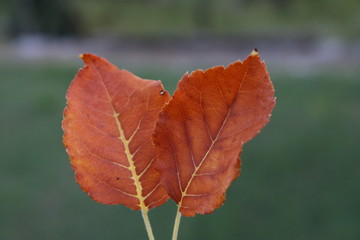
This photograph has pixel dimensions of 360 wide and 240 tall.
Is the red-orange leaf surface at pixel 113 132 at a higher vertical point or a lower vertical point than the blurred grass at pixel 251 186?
higher

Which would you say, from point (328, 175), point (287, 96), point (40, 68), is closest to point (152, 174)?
point (328, 175)

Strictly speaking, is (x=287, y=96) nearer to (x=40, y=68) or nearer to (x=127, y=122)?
(x=40, y=68)

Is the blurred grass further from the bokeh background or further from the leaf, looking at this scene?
the leaf

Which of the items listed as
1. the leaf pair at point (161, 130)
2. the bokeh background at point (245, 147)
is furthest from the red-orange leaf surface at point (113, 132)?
the bokeh background at point (245, 147)

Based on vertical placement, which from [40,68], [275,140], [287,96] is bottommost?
[275,140]

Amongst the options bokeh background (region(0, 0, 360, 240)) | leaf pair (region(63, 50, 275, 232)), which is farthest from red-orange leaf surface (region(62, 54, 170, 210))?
bokeh background (region(0, 0, 360, 240))

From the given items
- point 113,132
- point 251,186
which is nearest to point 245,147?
point 251,186

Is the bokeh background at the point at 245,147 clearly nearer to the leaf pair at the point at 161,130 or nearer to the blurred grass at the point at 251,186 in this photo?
the blurred grass at the point at 251,186
